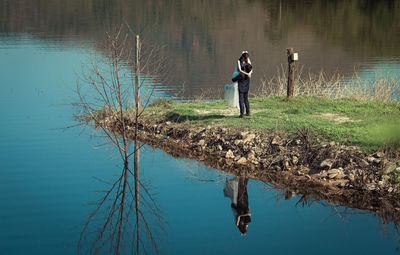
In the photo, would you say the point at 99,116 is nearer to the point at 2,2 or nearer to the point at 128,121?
the point at 128,121

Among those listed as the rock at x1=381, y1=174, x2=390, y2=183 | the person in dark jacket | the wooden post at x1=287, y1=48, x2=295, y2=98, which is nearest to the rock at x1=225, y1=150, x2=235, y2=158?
the person in dark jacket

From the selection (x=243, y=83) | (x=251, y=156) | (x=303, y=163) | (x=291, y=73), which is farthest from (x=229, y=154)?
(x=291, y=73)

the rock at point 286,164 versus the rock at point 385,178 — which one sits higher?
the rock at point 286,164

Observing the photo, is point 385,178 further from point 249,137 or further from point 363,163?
point 249,137

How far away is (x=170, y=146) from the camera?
15.4 metres

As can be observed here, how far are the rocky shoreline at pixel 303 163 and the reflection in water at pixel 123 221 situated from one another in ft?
7.71

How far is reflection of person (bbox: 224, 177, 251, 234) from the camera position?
10414mm

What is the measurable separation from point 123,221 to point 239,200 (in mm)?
2360

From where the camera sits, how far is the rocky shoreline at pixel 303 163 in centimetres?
1141

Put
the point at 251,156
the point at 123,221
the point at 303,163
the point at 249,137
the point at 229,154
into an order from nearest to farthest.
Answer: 1. the point at 123,221
2. the point at 303,163
3. the point at 251,156
4. the point at 229,154
5. the point at 249,137

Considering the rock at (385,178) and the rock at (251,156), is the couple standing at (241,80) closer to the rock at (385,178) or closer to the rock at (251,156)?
the rock at (251,156)

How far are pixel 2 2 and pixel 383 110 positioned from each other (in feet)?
261

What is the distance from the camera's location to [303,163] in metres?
12.9

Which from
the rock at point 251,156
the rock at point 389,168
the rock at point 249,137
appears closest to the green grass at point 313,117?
the rock at point 249,137
